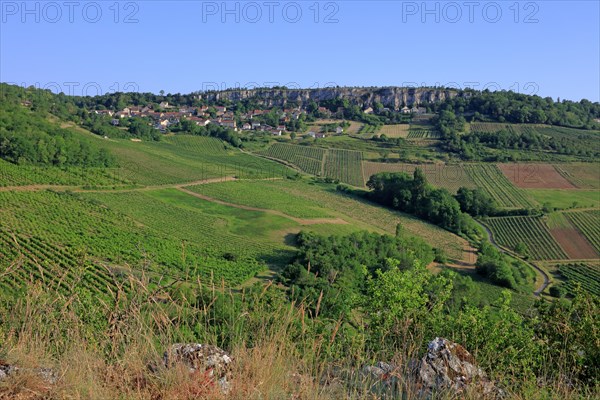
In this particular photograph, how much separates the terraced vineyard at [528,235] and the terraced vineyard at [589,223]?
343 cm

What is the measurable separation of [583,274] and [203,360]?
45919 millimetres

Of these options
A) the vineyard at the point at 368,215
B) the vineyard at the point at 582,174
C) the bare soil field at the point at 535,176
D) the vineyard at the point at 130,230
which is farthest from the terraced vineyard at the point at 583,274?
the vineyard at the point at 582,174

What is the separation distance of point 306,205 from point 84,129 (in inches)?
1883

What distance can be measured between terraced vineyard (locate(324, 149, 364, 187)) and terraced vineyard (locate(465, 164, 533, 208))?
1719 cm

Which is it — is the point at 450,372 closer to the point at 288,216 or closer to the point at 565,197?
the point at 288,216

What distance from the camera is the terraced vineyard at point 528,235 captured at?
162ft

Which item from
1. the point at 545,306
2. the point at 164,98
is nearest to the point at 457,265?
the point at 545,306

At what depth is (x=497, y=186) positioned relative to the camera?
7281 cm

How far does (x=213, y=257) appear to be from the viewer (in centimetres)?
3469

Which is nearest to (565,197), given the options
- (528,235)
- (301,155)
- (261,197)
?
(528,235)

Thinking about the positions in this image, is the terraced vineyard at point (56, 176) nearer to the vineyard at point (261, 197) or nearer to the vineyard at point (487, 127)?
the vineyard at point (261, 197)

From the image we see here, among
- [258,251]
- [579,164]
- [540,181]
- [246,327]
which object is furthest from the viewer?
[579,164]

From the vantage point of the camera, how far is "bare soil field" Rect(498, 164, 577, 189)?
7188 centimetres

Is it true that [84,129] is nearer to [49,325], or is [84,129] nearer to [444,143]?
[444,143]
